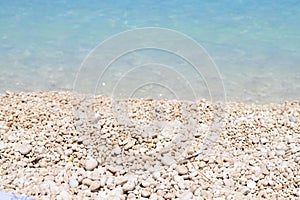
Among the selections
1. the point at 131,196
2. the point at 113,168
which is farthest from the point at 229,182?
the point at 113,168

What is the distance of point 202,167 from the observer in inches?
133

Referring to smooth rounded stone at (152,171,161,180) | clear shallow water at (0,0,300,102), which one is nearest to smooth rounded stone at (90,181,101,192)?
smooth rounded stone at (152,171,161,180)

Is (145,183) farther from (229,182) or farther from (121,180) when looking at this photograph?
(229,182)

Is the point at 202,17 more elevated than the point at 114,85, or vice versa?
the point at 202,17

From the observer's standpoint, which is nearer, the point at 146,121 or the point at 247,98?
the point at 146,121

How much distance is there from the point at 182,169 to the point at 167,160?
7.6 inches

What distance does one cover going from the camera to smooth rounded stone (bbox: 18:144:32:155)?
3.45 m

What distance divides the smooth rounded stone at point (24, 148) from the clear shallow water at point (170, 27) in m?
2.88

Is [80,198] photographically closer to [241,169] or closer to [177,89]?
[241,169]

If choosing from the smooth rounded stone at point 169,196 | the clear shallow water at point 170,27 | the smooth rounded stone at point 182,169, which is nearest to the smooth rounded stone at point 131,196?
the smooth rounded stone at point 169,196

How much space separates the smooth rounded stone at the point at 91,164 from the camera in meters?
3.31

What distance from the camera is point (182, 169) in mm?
3322

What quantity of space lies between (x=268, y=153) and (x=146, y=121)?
51.7 inches

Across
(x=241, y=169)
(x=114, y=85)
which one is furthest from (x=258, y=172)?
(x=114, y=85)
